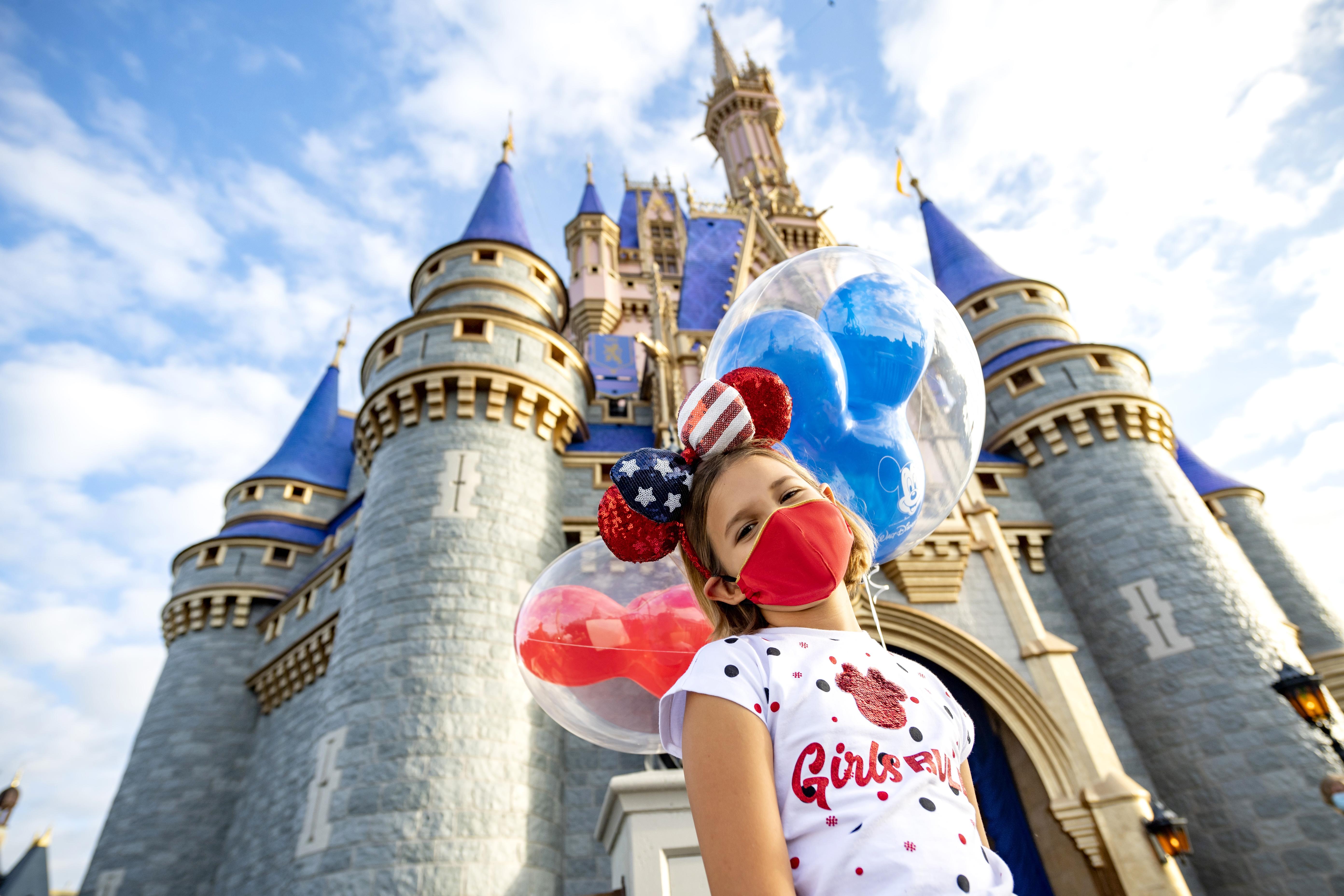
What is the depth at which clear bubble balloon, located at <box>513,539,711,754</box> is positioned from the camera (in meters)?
2.48

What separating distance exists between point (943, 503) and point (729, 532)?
5.33 feet

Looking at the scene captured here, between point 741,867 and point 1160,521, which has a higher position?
point 1160,521

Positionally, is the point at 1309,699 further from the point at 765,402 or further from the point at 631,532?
the point at 631,532

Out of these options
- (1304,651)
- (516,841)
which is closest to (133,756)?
(516,841)

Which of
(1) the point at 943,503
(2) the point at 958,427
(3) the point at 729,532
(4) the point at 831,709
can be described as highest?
(2) the point at 958,427

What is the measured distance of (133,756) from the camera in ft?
38.8

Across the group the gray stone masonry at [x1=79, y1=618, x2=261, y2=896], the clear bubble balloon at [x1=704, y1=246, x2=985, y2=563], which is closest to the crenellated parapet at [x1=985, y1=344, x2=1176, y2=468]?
the clear bubble balloon at [x1=704, y1=246, x2=985, y2=563]

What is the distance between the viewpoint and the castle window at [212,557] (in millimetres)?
13875

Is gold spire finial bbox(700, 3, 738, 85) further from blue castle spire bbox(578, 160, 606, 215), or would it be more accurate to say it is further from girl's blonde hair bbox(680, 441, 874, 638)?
girl's blonde hair bbox(680, 441, 874, 638)

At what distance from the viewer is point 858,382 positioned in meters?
2.66

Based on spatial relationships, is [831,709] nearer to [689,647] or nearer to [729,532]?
[729,532]

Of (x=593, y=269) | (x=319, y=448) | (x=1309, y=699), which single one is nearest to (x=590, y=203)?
(x=593, y=269)

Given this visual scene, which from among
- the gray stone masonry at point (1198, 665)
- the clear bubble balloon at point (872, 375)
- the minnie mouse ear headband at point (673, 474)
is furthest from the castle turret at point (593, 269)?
the minnie mouse ear headband at point (673, 474)

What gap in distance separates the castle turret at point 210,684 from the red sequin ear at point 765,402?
13.8 m
